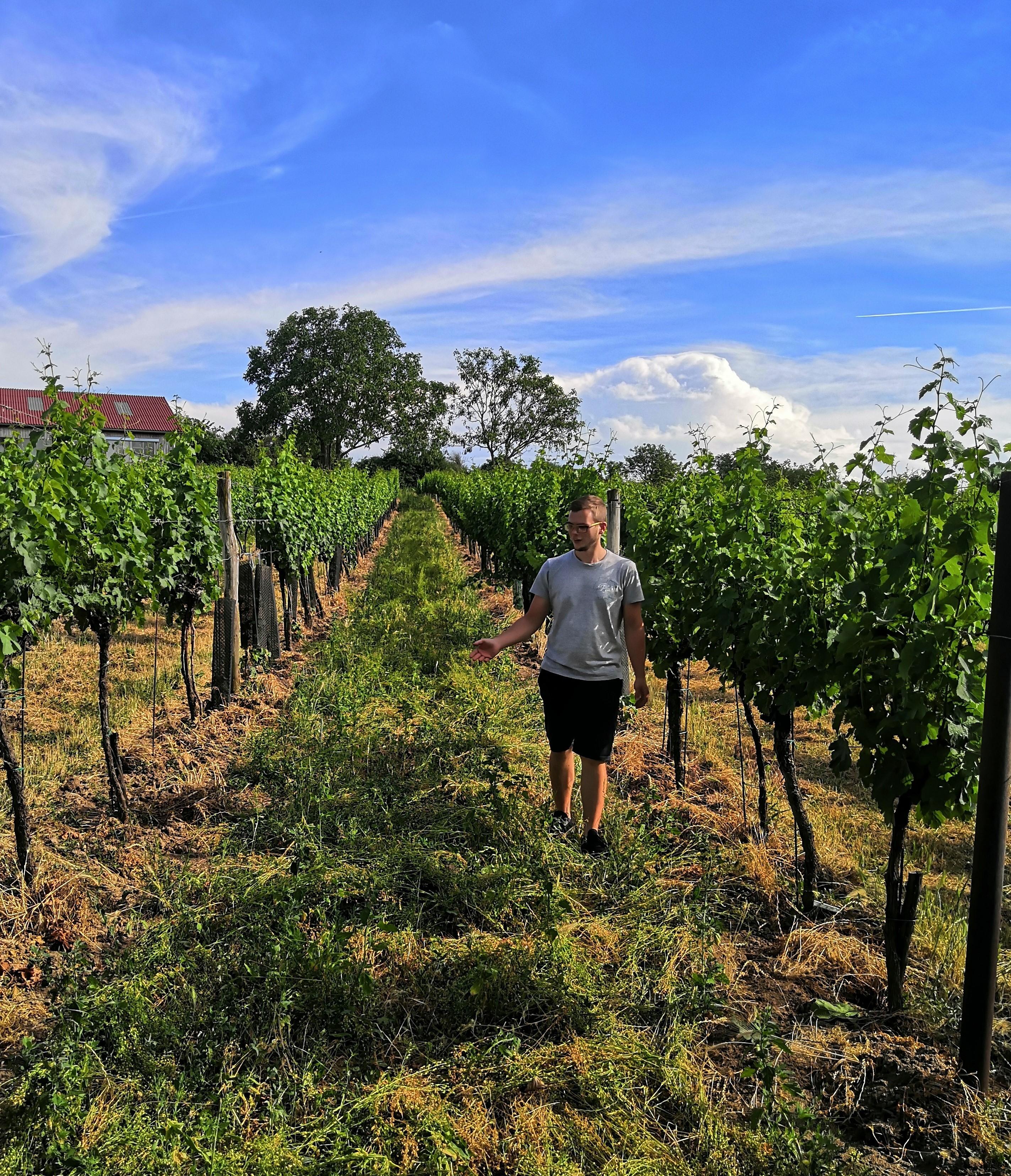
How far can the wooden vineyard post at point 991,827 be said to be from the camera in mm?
2580

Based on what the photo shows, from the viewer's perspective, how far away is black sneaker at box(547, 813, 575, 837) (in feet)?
14.4

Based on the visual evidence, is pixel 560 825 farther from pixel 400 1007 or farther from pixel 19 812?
pixel 19 812

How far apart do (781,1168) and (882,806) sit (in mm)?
1308

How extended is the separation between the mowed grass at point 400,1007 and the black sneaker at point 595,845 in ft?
0.22

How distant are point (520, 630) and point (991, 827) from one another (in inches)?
89.9

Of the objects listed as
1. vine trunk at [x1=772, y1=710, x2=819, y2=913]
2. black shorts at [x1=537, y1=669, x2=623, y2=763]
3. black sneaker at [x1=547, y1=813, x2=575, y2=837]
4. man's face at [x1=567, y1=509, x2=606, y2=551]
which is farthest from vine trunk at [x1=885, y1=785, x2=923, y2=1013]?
man's face at [x1=567, y1=509, x2=606, y2=551]

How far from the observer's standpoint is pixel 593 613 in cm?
413

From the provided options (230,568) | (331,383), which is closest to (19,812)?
(230,568)

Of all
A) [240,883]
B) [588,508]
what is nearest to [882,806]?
[588,508]

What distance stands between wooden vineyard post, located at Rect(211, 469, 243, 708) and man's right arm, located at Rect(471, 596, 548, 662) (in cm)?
371

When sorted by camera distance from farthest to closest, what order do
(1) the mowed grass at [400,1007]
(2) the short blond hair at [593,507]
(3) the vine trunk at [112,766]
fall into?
1. (3) the vine trunk at [112,766]
2. (2) the short blond hair at [593,507]
3. (1) the mowed grass at [400,1007]

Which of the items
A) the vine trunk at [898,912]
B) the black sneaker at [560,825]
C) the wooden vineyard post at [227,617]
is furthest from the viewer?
the wooden vineyard post at [227,617]

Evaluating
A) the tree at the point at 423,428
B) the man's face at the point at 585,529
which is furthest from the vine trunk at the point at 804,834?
the tree at the point at 423,428

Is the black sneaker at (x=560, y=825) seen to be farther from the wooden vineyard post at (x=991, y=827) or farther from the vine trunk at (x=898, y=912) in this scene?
the wooden vineyard post at (x=991, y=827)
